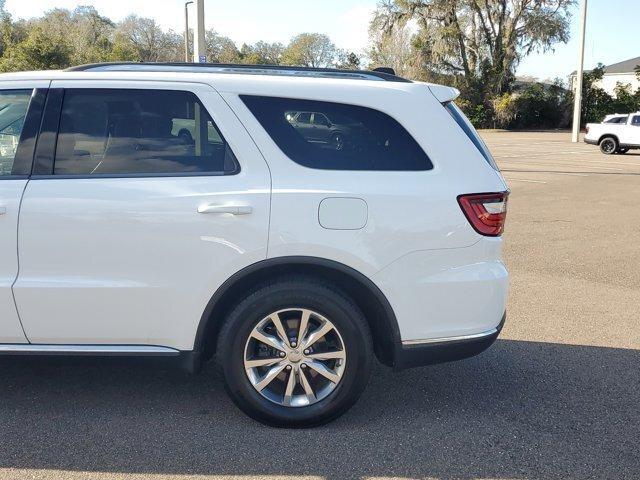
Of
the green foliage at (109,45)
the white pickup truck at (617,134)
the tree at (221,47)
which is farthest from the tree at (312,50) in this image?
the white pickup truck at (617,134)

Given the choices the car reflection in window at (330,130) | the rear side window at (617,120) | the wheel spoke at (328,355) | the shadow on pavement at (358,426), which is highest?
the rear side window at (617,120)

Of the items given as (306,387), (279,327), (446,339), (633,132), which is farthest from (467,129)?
(633,132)

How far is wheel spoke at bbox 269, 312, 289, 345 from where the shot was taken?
11.2 feet

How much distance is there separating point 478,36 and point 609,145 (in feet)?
78.6

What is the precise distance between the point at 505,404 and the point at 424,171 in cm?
152

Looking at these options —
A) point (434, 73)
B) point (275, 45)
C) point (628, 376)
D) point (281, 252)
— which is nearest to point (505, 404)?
point (628, 376)

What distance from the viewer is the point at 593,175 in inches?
703

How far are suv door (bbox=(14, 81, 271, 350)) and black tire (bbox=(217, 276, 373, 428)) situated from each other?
0.19 m

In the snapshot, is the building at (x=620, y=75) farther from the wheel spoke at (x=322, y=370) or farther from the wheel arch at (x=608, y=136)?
the wheel spoke at (x=322, y=370)

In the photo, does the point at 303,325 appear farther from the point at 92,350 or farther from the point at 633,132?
the point at 633,132

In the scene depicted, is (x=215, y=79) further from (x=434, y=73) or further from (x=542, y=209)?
(x=434, y=73)

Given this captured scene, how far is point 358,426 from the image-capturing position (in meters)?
3.60

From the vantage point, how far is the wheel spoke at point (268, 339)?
3.42 m

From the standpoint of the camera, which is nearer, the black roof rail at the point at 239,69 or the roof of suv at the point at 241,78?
the roof of suv at the point at 241,78
